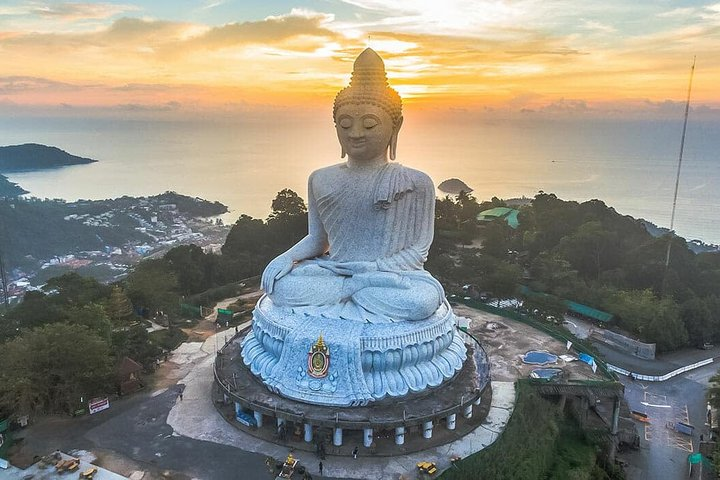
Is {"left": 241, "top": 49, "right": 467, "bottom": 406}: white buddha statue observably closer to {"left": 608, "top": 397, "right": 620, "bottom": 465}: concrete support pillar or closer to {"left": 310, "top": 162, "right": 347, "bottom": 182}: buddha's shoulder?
{"left": 310, "top": 162, "right": 347, "bottom": 182}: buddha's shoulder

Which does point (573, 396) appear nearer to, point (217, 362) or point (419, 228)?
point (419, 228)

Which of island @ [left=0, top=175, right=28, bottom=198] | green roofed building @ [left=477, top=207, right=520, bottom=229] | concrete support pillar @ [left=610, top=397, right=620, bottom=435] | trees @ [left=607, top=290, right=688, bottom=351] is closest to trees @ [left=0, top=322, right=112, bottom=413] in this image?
concrete support pillar @ [left=610, top=397, right=620, bottom=435]

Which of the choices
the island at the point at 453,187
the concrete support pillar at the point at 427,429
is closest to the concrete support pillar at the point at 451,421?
the concrete support pillar at the point at 427,429

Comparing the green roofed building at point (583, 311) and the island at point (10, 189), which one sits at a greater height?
the green roofed building at point (583, 311)

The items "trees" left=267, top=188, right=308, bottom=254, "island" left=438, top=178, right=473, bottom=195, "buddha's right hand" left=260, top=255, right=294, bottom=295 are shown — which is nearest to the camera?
"buddha's right hand" left=260, top=255, right=294, bottom=295

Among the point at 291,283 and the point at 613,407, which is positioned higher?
the point at 291,283

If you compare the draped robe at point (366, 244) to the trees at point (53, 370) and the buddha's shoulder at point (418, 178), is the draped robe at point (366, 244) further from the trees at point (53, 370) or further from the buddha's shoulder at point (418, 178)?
the trees at point (53, 370)

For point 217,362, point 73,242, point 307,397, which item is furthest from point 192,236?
point 307,397
